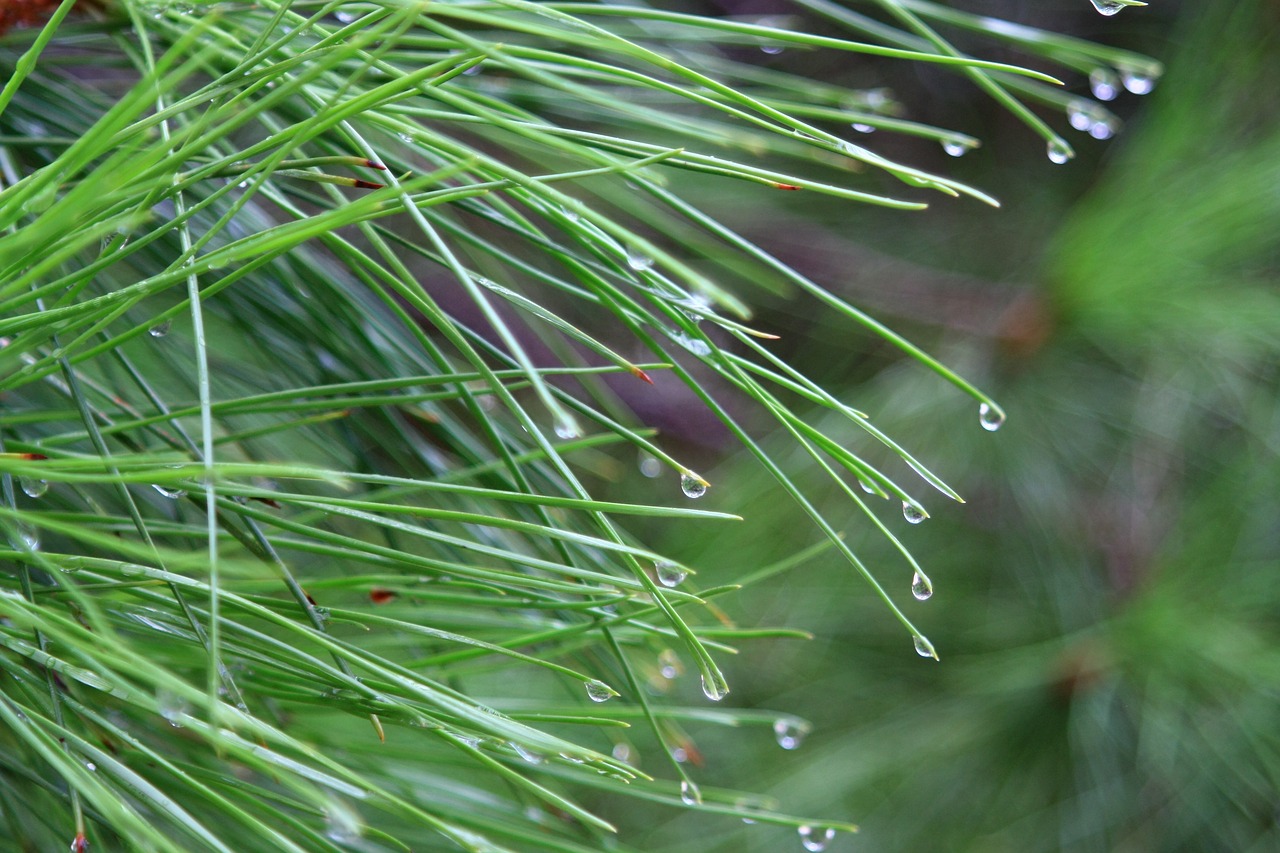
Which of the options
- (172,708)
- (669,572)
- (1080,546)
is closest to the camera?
(172,708)

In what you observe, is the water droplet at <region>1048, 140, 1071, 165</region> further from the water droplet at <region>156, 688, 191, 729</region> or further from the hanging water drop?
the water droplet at <region>156, 688, 191, 729</region>

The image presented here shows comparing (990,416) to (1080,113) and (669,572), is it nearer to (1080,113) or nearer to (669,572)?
(1080,113)

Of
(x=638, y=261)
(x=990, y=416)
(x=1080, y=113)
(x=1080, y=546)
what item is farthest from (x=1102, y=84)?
(x=1080, y=546)

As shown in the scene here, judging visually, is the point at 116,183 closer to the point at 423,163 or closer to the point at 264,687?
the point at 264,687

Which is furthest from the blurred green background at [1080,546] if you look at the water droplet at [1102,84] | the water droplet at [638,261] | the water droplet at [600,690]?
the water droplet at [638,261]

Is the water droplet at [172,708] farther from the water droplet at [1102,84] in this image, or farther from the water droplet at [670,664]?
the water droplet at [1102,84]

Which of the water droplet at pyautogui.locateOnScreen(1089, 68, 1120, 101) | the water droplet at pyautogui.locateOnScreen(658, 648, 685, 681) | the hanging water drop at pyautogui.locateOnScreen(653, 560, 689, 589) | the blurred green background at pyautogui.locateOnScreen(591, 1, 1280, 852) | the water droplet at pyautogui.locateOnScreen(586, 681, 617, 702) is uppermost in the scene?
the water droplet at pyautogui.locateOnScreen(1089, 68, 1120, 101)

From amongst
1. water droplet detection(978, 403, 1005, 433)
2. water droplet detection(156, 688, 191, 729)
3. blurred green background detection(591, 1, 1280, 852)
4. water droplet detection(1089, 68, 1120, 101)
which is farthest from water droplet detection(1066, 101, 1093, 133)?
water droplet detection(156, 688, 191, 729)

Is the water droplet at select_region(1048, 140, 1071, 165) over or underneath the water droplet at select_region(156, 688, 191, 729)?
over

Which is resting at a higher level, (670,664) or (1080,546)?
(670,664)
